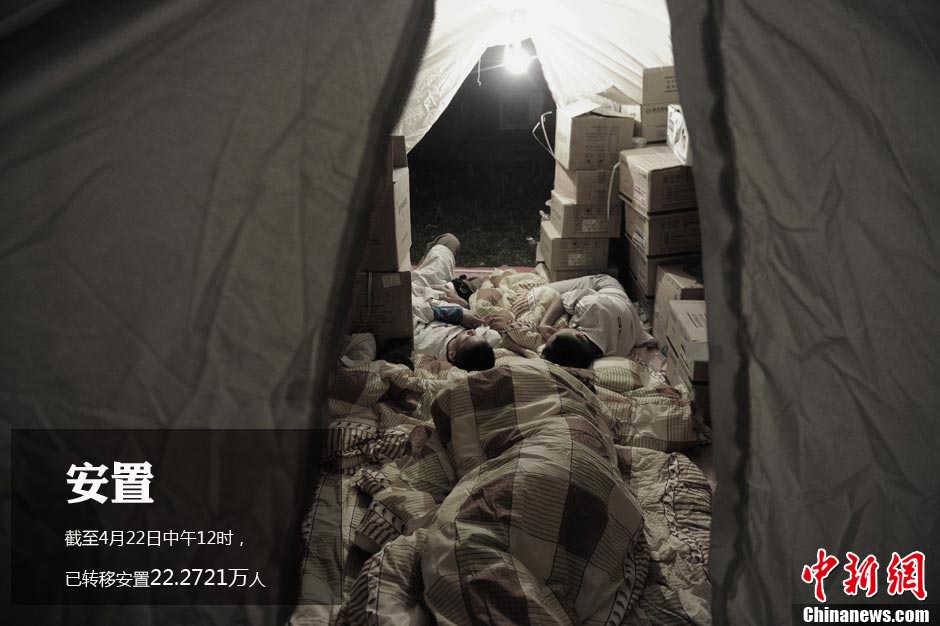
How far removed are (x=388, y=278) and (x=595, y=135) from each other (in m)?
1.41

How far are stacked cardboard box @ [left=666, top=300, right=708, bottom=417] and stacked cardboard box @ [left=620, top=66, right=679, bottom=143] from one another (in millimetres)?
1030

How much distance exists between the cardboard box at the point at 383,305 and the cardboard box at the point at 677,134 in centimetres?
127

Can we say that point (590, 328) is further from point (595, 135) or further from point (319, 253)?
point (319, 253)

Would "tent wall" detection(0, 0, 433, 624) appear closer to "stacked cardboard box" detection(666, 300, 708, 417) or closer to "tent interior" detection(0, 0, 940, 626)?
"tent interior" detection(0, 0, 940, 626)

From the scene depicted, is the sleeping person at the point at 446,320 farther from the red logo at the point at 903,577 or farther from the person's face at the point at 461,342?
the red logo at the point at 903,577

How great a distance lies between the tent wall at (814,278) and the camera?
763mm

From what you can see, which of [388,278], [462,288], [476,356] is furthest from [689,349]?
[462,288]

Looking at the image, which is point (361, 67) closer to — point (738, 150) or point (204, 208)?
point (204, 208)

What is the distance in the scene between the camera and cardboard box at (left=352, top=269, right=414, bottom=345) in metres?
2.60

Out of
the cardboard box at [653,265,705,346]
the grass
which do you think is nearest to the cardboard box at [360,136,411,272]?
the cardboard box at [653,265,705,346]

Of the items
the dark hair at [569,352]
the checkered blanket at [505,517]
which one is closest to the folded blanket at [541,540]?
the checkered blanket at [505,517]

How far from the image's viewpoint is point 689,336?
7.40ft

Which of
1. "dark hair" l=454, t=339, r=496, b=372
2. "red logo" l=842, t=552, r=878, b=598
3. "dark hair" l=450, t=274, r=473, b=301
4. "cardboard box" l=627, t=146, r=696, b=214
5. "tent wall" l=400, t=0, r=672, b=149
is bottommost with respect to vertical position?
"dark hair" l=454, t=339, r=496, b=372

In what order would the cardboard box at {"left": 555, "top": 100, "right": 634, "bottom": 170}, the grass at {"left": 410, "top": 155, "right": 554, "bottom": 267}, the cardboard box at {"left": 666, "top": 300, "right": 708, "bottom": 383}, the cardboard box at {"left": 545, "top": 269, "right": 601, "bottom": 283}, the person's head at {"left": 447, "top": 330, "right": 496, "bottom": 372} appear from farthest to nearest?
the grass at {"left": 410, "top": 155, "right": 554, "bottom": 267}
the cardboard box at {"left": 545, "top": 269, "right": 601, "bottom": 283}
the cardboard box at {"left": 555, "top": 100, "right": 634, "bottom": 170}
the person's head at {"left": 447, "top": 330, "right": 496, "bottom": 372}
the cardboard box at {"left": 666, "top": 300, "right": 708, "bottom": 383}
